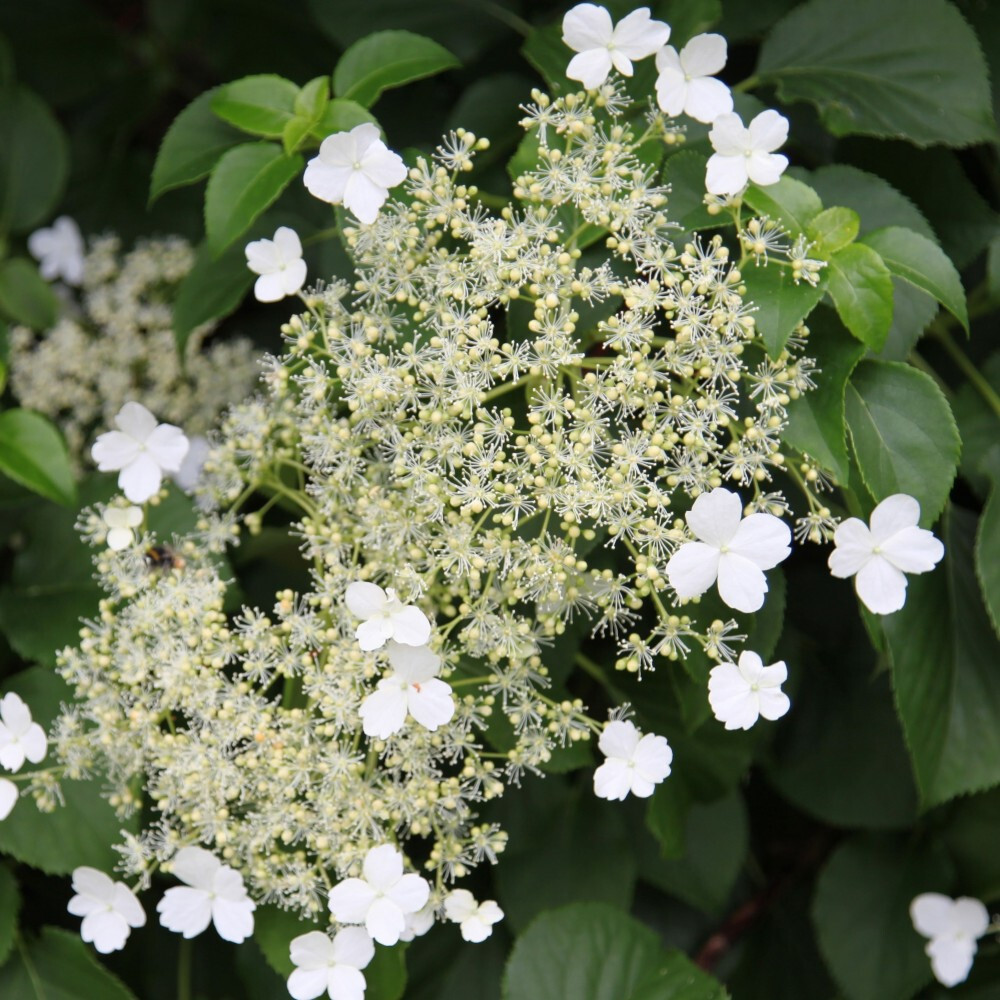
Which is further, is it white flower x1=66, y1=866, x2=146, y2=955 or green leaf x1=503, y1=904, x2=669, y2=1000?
green leaf x1=503, y1=904, x2=669, y2=1000

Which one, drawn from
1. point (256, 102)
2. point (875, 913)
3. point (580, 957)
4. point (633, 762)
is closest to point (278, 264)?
point (256, 102)

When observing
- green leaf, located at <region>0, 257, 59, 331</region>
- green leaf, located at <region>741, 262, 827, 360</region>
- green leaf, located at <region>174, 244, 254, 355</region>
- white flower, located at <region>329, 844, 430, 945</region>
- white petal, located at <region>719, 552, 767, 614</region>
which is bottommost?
→ white flower, located at <region>329, 844, 430, 945</region>

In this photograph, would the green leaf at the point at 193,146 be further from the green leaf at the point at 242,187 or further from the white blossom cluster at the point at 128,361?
the white blossom cluster at the point at 128,361

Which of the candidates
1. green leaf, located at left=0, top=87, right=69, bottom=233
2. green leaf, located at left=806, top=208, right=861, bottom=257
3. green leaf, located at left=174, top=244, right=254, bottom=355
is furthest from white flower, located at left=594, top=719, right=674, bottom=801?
green leaf, located at left=0, top=87, right=69, bottom=233

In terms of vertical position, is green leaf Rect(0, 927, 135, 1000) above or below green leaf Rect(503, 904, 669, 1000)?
below

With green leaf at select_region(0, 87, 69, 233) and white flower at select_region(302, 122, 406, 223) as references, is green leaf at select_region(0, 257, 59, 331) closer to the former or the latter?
green leaf at select_region(0, 87, 69, 233)

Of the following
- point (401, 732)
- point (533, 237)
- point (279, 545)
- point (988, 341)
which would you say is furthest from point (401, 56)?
point (988, 341)
